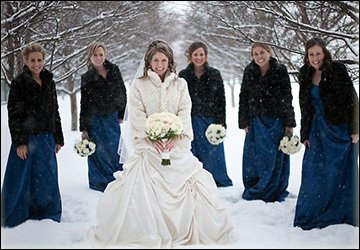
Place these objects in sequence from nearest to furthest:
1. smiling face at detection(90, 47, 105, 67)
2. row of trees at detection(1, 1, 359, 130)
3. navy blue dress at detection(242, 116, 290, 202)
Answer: row of trees at detection(1, 1, 359, 130), navy blue dress at detection(242, 116, 290, 202), smiling face at detection(90, 47, 105, 67)

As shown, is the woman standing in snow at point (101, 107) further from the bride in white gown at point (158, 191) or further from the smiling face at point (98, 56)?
the bride in white gown at point (158, 191)

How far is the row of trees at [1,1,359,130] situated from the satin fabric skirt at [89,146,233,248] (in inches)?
50.2

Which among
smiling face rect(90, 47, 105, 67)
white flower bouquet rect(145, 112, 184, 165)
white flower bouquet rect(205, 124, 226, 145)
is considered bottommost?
white flower bouquet rect(205, 124, 226, 145)

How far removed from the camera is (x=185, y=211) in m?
3.83

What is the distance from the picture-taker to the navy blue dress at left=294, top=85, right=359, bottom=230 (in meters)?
4.02

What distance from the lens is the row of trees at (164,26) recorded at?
4.47m

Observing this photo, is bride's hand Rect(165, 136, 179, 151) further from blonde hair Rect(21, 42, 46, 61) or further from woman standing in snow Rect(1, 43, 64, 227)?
blonde hair Rect(21, 42, 46, 61)

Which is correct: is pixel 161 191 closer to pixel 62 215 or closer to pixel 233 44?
pixel 62 215

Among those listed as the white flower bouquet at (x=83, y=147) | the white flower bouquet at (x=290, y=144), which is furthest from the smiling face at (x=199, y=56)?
the white flower bouquet at (x=83, y=147)

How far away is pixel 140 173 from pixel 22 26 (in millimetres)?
1670

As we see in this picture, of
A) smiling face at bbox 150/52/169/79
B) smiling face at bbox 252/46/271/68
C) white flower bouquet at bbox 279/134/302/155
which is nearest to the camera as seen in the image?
smiling face at bbox 150/52/169/79

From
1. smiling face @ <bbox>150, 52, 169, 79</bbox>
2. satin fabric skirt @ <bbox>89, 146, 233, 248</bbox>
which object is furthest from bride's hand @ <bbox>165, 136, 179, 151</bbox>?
smiling face @ <bbox>150, 52, 169, 79</bbox>

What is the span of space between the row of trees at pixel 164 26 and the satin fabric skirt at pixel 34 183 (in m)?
0.66

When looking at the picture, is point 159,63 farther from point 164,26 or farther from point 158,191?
point 164,26
